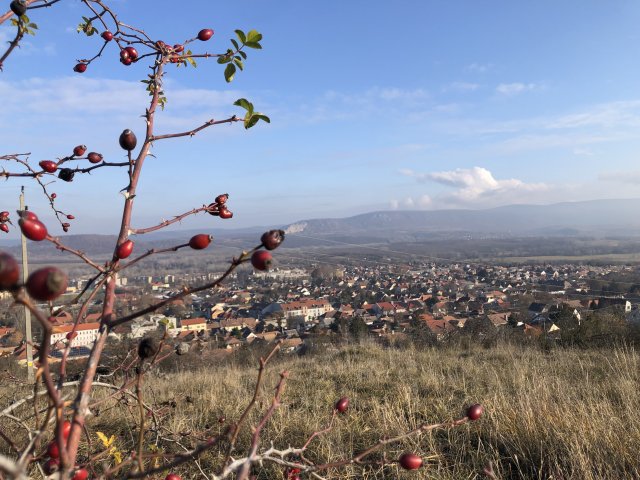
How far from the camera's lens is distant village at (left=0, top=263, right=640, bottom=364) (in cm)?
1472

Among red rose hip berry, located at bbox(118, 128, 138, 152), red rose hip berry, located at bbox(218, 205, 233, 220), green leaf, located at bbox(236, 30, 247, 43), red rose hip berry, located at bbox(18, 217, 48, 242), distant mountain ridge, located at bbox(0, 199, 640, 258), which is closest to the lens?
red rose hip berry, located at bbox(18, 217, 48, 242)

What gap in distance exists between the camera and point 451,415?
10.8 feet

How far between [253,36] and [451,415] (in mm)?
2927

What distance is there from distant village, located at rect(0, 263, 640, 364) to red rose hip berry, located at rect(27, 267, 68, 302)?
28.6 feet

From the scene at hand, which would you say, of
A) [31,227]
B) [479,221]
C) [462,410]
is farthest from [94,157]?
[479,221]

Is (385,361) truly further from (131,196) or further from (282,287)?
(282,287)

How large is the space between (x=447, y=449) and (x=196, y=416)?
218cm

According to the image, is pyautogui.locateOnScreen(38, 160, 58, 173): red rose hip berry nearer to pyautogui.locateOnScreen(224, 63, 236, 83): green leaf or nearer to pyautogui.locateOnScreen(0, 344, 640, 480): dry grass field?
pyautogui.locateOnScreen(224, 63, 236, 83): green leaf

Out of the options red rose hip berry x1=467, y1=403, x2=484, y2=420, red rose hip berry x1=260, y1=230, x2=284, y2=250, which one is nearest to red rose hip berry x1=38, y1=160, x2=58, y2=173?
red rose hip berry x1=260, y1=230, x2=284, y2=250

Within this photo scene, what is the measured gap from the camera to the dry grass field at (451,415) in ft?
7.72

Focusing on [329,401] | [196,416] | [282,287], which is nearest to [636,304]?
[329,401]

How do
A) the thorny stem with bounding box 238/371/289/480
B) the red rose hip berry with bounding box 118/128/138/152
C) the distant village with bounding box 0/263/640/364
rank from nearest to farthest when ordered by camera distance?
the thorny stem with bounding box 238/371/289/480, the red rose hip berry with bounding box 118/128/138/152, the distant village with bounding box 0/263/640/364

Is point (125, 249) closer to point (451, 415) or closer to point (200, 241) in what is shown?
point (200, 241)

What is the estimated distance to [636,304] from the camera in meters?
15.4
